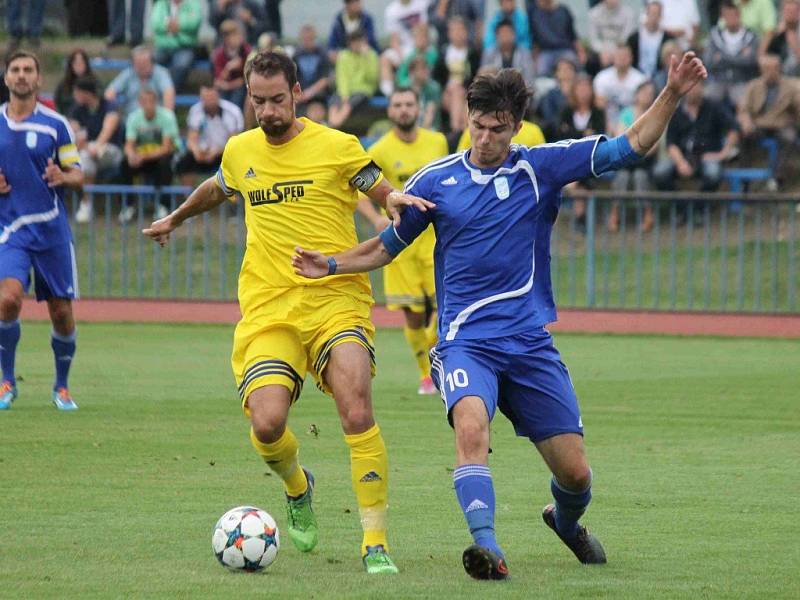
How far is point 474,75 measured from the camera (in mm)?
Answer: 22531

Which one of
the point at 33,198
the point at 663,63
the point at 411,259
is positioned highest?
the point at 663,63

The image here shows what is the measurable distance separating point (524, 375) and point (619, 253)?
13149mm

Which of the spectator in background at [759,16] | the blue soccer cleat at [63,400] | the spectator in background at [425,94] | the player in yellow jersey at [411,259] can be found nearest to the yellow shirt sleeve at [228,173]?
the blue soccer cleat at [63,400]

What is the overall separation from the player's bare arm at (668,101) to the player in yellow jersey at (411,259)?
7020mm

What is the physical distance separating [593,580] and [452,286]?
4.56 ft

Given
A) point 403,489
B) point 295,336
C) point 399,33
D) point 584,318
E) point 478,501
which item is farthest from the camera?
point 399,33

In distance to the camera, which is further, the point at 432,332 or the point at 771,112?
the point at 771,112

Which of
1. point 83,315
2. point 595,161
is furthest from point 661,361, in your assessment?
point 595,161

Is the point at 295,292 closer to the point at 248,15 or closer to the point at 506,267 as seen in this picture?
the point at 506,267

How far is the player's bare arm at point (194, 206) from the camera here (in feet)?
25.6

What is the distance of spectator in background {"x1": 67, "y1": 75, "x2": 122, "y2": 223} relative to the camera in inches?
898

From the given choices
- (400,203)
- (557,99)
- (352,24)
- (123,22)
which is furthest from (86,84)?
(400,203)

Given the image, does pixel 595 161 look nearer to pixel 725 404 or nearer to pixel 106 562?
pixel 106 562

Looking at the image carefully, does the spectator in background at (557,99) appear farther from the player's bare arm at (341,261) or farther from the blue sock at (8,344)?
the player's bare arm at (341,261)
